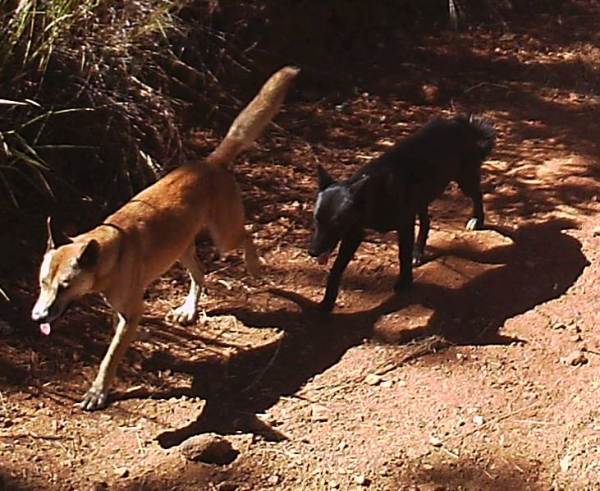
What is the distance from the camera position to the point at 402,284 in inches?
214

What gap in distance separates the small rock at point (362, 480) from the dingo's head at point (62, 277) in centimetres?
143

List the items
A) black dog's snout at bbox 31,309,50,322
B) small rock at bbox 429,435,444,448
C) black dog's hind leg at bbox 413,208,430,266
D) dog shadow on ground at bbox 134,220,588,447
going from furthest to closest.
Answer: black dog's hind leg at bbox 413,208,430,266 < dog shadow on ground at bbox 134,220,588,447 < small rock at bbox 429,435,444,448 < black dog's snout at bbox 31,309,50,322

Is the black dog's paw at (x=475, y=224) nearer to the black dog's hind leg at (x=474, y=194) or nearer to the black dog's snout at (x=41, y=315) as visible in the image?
the black dog's hind leg at (x=474, y=194)

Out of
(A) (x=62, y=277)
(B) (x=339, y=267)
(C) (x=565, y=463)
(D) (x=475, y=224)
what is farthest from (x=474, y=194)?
(A) (x=62, y=277)

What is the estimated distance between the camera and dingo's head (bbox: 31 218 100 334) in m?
4.13

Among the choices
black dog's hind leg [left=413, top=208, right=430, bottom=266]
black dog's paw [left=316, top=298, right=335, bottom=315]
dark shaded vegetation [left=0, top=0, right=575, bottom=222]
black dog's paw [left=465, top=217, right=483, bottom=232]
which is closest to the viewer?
black dog's paw [left=316, top=298, right=335, bottom=315]

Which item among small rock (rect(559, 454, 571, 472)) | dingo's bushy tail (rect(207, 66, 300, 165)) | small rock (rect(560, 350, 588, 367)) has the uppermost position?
dingo's bushy tail (rect(207, 66, 300, 165))

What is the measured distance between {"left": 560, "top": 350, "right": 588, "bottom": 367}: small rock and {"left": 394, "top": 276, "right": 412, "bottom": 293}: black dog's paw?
947 mm

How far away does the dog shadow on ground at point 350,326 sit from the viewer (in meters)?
4.69

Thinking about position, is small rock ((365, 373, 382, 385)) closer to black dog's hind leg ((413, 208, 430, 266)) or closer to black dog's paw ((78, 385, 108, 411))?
black dog's hind leg ((413, 208, 430, 266))

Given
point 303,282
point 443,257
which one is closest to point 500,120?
point 443,257

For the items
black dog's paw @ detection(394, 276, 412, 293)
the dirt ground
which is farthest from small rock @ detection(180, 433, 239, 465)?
black dog's paw @ detection(394, 276, 412, 293)

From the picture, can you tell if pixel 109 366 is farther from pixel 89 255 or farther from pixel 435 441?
pixel 435 441

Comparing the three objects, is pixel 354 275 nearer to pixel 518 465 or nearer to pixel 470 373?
pixel 470 373
